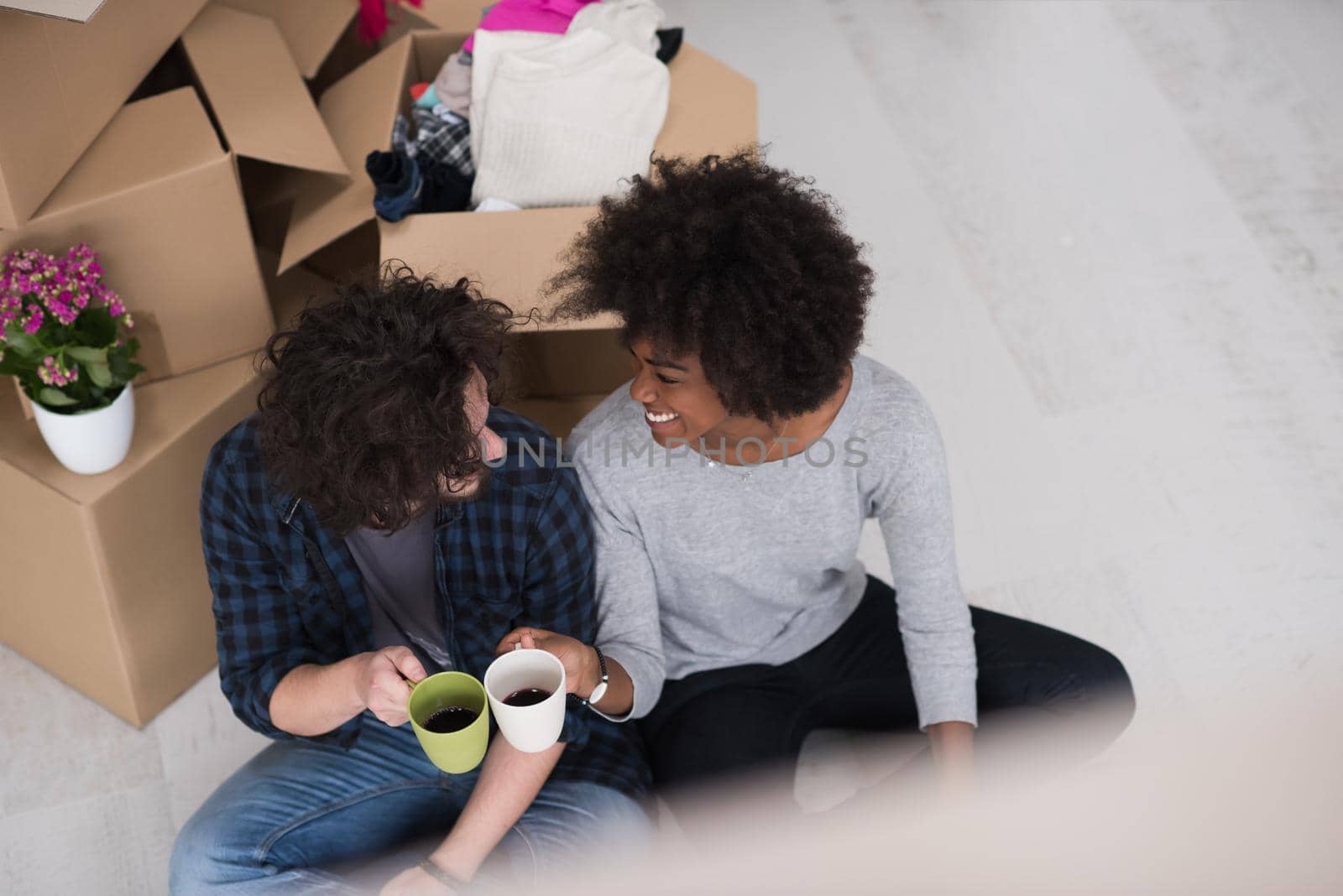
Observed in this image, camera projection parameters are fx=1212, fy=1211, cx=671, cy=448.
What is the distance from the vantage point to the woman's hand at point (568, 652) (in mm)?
1197

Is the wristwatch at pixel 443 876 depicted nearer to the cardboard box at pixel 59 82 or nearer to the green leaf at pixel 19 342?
the green leaf at pixel 19 342

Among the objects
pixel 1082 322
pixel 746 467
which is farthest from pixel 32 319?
pixel 1082 322

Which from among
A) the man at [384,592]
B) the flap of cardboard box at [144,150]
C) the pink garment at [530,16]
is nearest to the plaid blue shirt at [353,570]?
the man at [384,592]

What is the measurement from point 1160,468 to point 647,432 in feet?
3.76

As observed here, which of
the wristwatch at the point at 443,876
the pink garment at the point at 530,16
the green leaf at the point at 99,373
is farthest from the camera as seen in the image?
the pink garment at the point at 530,16

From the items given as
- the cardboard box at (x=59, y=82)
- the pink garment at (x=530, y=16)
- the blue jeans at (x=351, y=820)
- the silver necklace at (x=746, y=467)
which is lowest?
the blue jeans at (x=351, y=820)

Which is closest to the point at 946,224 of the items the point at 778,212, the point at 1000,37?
the point at 1000,37

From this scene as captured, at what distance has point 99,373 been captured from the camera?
137 centimetres

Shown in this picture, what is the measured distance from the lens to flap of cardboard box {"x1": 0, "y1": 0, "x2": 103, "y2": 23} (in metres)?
1.08

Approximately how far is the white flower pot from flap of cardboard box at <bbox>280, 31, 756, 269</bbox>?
0.28 metres

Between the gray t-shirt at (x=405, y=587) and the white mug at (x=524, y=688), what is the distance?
0.25 meters

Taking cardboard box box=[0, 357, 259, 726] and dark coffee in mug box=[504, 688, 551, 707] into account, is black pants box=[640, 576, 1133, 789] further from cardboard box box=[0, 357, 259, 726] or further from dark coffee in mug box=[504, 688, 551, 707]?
cardboard box box=[0, 357, 259, 726]

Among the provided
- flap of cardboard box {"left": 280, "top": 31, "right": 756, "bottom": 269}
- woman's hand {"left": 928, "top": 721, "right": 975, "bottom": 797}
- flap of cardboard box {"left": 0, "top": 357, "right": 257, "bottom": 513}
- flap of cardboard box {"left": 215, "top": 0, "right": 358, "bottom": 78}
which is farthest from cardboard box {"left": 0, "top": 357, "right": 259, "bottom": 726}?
woman's hand {"left": 928, "top": 721, "right": 975, "bottom": 797}

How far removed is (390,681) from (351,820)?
1.08 feet
